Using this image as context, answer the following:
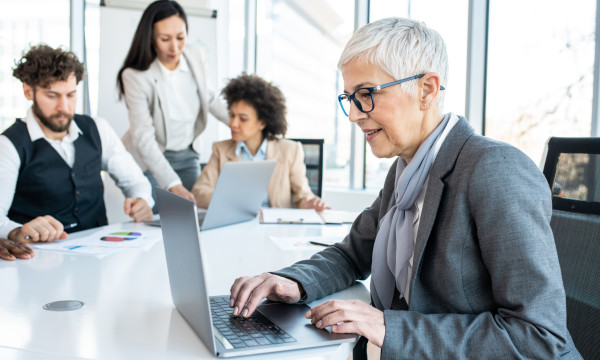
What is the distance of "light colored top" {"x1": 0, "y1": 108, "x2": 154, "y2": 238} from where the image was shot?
6.98ft

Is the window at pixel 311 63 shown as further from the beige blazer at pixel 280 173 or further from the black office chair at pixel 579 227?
the black office chair at pixel 579 227

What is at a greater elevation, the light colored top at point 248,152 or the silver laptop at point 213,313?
the light colored top at point 248,152

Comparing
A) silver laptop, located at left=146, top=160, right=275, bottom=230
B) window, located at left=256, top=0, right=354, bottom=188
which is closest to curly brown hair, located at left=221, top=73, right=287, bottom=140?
silver laptop, located at left=146, top=160, right=275, bottom=230

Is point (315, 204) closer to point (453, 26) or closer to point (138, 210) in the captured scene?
point (138, 210)

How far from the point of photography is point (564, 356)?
3.18ft

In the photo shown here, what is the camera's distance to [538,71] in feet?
12.9

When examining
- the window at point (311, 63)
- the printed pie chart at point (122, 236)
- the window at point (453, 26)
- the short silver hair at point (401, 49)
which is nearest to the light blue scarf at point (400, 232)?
the short silver hair at point (401, 49)

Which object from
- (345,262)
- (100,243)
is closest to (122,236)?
(100,243)

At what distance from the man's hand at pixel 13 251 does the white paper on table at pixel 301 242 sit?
79 centimetres

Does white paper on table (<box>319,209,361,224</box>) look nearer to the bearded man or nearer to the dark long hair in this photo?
the bearded man

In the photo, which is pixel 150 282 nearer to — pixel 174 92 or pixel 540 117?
pixel 174 92

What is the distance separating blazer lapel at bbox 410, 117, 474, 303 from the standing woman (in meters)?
1.92

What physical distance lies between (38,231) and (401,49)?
135 centimetres

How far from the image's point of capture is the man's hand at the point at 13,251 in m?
1.52
